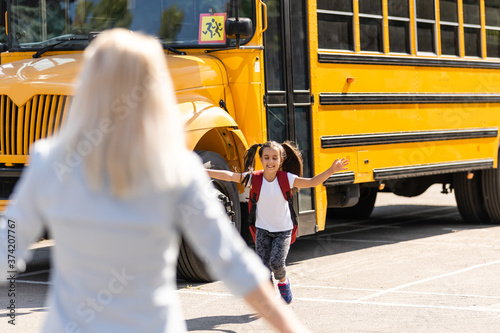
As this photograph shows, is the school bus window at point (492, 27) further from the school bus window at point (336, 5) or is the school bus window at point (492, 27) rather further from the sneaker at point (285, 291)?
the sneaker at point (285, 291)

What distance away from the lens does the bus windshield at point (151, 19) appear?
6887 millimetres

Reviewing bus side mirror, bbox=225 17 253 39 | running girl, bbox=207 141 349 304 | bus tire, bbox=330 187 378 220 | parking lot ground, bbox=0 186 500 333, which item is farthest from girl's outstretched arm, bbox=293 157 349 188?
bus tire, bbox=330 187 378 220

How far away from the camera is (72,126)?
71.7 inches

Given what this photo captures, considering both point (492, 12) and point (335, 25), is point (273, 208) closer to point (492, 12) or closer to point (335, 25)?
point (335, 25)

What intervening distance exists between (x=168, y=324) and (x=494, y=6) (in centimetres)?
900

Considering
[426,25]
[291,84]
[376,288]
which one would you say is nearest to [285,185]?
[376,288]

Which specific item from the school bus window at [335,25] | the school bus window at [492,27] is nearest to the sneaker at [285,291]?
the school bus window at [335,25]

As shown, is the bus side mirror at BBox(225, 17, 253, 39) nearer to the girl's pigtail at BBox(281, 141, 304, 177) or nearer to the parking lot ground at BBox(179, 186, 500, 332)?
the girl's pigtail at BBox(281, 141, 304, 177)

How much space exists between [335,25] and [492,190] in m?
3.44

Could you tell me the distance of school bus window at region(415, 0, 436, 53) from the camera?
29.3 feet

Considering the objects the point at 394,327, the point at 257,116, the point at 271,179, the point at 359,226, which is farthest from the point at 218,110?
the point at 359,226

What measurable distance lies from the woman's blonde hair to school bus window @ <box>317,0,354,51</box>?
606 centimetres

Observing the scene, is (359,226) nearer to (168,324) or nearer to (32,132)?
(32,132)

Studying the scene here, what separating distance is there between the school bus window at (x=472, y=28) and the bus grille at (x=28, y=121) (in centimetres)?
505
